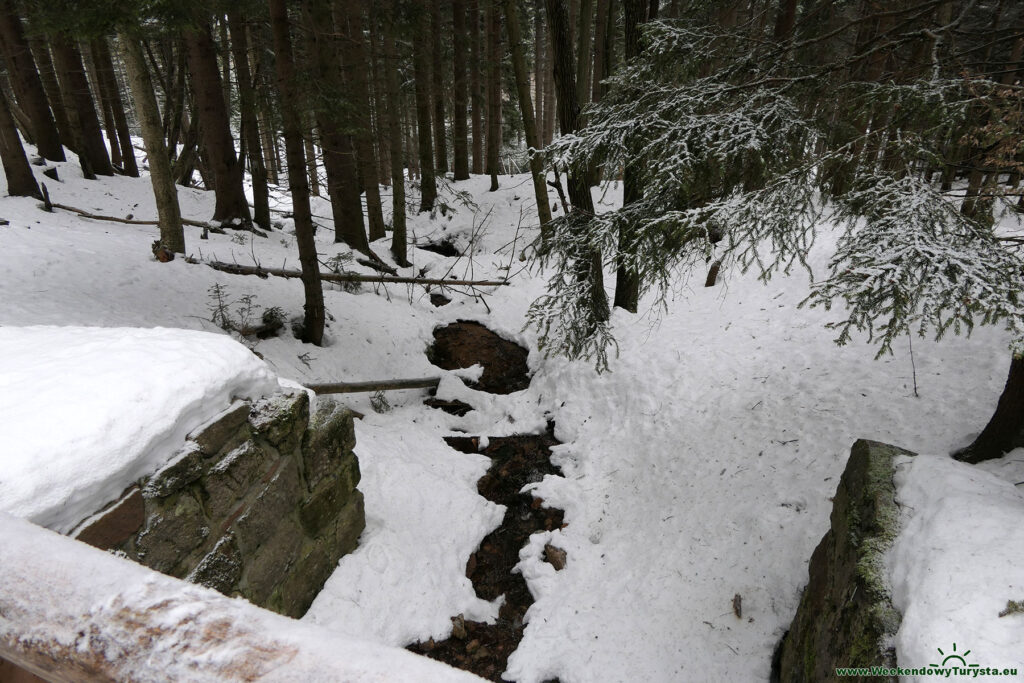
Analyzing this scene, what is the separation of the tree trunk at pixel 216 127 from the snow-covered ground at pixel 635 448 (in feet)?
5.30

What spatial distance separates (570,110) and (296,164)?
391cm

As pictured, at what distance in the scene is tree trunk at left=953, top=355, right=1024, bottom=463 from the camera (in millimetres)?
3873

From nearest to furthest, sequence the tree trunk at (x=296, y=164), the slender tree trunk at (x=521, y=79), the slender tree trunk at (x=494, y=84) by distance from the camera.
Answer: the tree trunk at (x=296, y=164), the slender tree trunk at (x=521, y=79), the slender tree trunk at (x=494, y=84)

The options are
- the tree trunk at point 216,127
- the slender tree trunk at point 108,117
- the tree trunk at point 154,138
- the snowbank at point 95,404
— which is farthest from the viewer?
the slender tree trunk at point 108,117

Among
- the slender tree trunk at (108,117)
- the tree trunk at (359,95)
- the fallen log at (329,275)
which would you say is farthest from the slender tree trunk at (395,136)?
the slender tree trunk at (108,117)

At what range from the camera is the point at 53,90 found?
12.5 m

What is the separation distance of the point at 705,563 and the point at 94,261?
8.24 meters

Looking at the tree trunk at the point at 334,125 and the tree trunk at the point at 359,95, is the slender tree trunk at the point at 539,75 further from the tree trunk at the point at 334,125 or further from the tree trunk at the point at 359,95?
the tree trunk at the point at 334,125

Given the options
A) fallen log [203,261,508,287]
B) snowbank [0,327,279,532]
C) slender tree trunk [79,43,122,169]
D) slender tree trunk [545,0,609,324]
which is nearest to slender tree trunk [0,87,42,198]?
fallen log [203,261,508,287]

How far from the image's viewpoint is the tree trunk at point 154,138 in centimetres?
597

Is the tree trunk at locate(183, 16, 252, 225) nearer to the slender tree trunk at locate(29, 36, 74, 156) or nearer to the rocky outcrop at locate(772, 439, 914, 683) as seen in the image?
the slender tree trunk at locate(29, 36, 74, 156)

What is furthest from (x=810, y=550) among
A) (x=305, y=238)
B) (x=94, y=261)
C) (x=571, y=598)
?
(x=94, y=261)

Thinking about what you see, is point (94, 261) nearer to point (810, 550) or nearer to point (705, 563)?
point (705, 563)

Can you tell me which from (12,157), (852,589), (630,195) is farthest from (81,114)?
(852,589)
